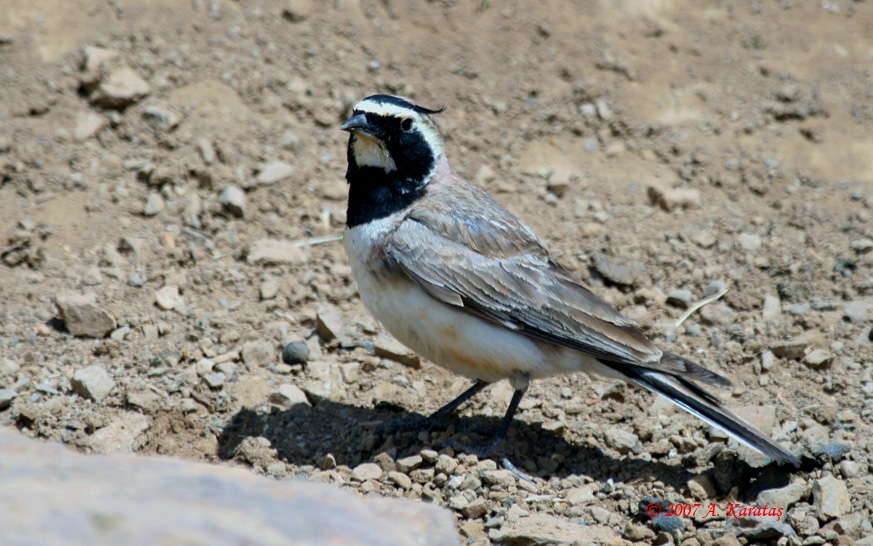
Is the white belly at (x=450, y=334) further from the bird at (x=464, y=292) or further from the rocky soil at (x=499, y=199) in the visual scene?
the rocky soil at (x=499, y=199)

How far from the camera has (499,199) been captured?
858cm

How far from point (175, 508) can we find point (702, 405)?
11.1 feet

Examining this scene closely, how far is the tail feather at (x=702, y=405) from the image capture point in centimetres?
544

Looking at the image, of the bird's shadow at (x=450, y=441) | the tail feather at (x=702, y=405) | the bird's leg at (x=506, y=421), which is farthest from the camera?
the bird's leg at (x=506, y=421)

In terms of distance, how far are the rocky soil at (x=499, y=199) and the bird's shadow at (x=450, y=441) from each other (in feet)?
0.07

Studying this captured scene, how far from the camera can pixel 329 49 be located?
951 centimetres

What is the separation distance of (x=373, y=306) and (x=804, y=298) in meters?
3.62

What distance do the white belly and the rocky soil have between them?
0.52m

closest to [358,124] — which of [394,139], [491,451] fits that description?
[394,139]

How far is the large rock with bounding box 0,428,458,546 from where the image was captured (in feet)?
10.3

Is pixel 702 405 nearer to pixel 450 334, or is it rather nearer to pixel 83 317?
pixel 450 334

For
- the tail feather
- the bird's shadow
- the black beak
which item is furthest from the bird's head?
the tail feather

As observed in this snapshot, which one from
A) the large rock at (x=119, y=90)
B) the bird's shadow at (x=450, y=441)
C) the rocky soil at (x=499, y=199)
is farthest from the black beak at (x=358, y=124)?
the large rock at (x=119, y=90)

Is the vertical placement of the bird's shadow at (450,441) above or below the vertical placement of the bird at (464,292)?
below
